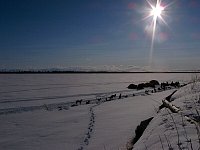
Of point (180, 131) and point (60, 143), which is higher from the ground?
point (180, 131)

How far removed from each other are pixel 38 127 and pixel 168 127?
7.98m

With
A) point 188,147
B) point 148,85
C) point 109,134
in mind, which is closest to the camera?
point 188,147

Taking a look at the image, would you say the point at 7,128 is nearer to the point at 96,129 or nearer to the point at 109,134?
the point at 96,129

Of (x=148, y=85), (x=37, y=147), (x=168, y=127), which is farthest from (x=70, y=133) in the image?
(x=148, y=85)

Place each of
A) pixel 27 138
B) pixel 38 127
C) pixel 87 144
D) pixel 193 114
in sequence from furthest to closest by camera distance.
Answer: pixel 38 127 → pixel 27 138 → pixel 87 144 → pixel 193 114

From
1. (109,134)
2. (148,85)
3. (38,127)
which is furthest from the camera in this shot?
(148,85)

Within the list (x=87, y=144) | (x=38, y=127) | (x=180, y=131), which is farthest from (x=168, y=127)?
(x=38, y=127)

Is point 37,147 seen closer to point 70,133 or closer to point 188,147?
point 70,133

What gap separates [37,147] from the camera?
27.2 ft

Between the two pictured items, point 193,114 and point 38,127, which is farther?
point 38,127

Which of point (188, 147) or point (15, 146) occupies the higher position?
point (188, 147)

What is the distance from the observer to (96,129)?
33.0 feet

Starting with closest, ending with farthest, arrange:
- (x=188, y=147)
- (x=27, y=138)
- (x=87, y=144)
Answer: (x=188, y=147) → (x=87, y=144) → (x=27, y=138)

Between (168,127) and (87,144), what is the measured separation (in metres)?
3.82
